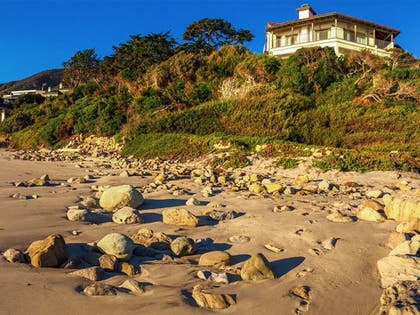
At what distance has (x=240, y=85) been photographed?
1598 centimetres

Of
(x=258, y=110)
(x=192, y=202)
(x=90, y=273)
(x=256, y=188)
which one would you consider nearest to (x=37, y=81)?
(x=258, y=110)

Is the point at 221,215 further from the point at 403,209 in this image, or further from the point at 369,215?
the point at 403,209

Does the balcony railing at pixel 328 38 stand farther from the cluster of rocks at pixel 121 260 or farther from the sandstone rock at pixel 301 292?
the sandstone rock at pixel 301 292

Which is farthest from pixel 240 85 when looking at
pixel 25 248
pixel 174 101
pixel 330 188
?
pixel 25 248

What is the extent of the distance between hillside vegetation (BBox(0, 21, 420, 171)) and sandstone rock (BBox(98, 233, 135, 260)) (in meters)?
6.41

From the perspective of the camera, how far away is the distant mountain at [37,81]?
9207 centimetres

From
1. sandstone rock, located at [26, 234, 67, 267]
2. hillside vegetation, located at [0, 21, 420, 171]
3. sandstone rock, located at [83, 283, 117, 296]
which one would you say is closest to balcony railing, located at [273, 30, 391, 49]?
hillside vegetation, located at [0, 21, 420, 171]

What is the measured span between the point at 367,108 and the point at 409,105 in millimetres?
1619

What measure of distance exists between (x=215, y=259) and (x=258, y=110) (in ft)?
32.8

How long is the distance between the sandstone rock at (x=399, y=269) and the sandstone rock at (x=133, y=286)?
5.87 ft

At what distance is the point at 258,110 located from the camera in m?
12.6

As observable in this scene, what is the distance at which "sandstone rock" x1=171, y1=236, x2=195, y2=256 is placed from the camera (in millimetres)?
3271

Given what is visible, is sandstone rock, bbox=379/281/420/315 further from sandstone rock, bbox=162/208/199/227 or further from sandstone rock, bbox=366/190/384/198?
sandstone rock, bbox=366/190/384/198

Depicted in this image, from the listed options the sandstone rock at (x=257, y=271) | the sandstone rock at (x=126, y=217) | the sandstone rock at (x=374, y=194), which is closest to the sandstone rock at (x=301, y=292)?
the sandstone rock at (x=257, y=271)
